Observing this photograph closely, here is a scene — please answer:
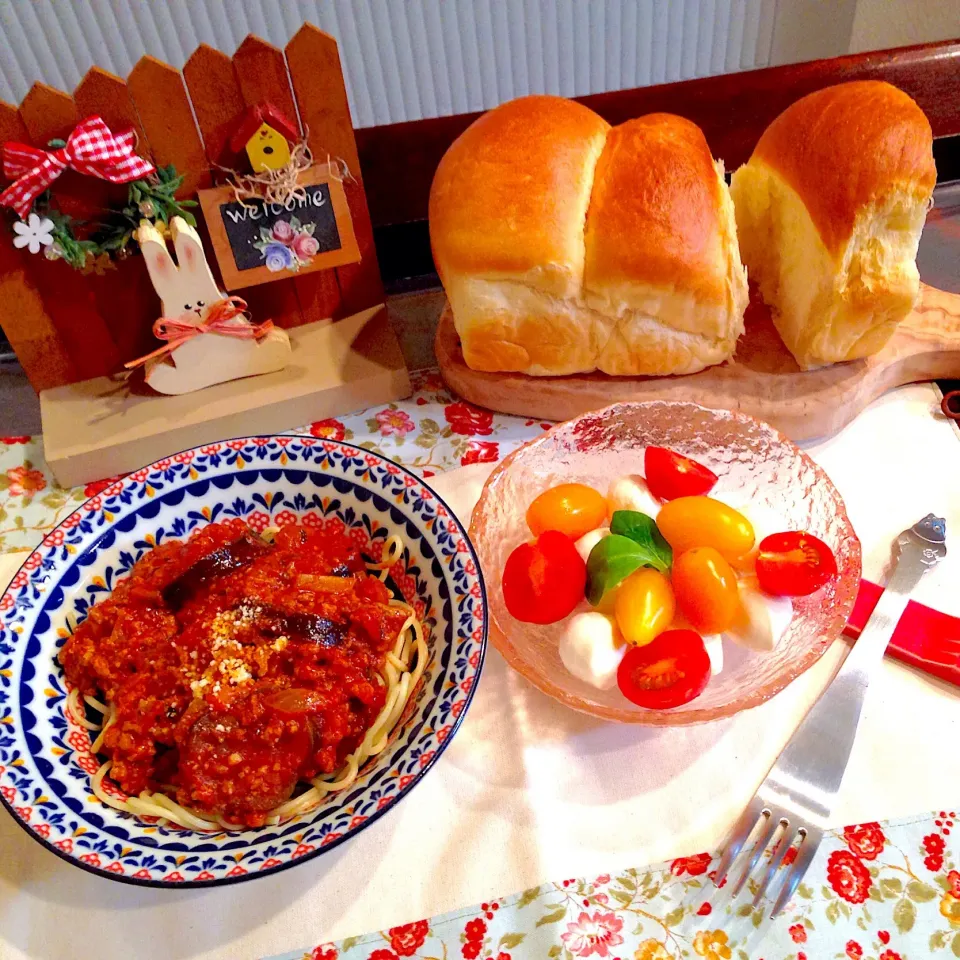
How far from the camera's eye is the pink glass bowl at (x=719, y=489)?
105 centimetres

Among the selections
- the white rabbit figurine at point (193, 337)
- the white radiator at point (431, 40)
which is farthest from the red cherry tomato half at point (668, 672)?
the white radiator at point (431, 40)

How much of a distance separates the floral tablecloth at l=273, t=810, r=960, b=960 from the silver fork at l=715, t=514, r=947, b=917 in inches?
1.4

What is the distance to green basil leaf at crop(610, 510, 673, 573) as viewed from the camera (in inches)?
43.4

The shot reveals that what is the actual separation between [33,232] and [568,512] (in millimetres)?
1004

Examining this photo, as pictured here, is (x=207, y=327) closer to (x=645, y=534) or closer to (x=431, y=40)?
(x=645, y=534)

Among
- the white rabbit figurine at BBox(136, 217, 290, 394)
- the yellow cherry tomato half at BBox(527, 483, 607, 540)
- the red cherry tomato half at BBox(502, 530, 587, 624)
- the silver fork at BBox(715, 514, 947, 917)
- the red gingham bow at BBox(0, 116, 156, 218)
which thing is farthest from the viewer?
the white rabbit figurine at BBox(136, 217, 290, 394)

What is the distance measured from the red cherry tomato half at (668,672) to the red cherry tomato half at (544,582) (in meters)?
0.12

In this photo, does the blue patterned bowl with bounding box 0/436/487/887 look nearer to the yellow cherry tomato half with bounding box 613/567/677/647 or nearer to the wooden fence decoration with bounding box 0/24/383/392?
the yellow cherry tomato half with bounding box 613/567/677/647

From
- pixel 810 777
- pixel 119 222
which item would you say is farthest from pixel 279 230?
pixel 810 777

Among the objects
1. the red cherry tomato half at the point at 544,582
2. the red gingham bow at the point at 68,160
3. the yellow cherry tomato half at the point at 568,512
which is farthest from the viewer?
the red gingham bow at the point at 68,160

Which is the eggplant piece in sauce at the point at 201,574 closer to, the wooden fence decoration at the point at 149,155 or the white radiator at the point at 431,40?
the wooden fence decoration at the point at 149,155

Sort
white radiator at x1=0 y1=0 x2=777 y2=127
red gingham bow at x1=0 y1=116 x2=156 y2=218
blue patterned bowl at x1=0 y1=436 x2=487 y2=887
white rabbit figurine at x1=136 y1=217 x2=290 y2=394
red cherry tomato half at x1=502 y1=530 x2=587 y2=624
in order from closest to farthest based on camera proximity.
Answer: blue patterned bowl at x1=0 y1=436 x2=487 y2=887
red cherry tomato half at x1=502 y1=530 x2=587 y2=624
red gingham bow at x1=0 y1=116 x2=156 y2=218
white rabbit figurine at x1=136 y1=217 x2=290 y2=394
white radiator at x1=0 y1=0 x2=777 y2=127

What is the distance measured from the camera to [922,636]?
116 cm

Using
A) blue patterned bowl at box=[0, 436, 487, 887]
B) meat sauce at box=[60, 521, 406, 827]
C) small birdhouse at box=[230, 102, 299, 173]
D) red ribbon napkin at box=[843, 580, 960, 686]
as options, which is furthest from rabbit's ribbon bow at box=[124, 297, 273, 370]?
red ribbon napkin at box=[843, 580, 960, 686]
